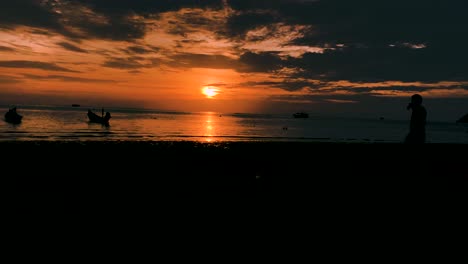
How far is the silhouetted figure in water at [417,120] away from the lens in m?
12.1

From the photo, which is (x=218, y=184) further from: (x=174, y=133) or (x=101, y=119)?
(x=101, y=119)

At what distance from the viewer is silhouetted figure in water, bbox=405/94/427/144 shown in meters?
12.1

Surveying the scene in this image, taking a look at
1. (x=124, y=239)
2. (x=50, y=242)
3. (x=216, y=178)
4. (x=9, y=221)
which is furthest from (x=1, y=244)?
(x=216, y=178)

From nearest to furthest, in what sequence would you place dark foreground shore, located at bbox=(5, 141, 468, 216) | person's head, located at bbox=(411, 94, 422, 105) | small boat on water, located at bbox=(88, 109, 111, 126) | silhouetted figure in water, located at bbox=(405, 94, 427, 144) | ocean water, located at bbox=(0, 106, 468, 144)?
dark foreground shore, located at bbox=(5, 141, 468, 216)
person's head, located at bbox=(411, 94, 422, 105)
silhouetted figure in water, located at bbox=(405, 94, 427, 144)
ocean water, located at bbox=(0, 106, 468, 144)
small boat on water, located at bbox=(88, 109, 111, 126)

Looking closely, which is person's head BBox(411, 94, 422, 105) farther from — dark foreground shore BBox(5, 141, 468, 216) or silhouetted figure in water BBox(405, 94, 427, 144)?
dark foreground shore BBox(5, 141, 468, 216)

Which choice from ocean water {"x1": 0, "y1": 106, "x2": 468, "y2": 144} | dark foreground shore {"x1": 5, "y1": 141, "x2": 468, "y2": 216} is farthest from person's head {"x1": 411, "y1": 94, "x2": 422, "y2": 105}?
ocean water {"x1": 0, "y1": 106, "x2": 468, "y2": 144}

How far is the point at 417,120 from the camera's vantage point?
12156mm

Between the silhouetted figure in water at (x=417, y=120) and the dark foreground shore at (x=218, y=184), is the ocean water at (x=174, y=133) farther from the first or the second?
the silhouetted figure in water at (x=417, y=120)

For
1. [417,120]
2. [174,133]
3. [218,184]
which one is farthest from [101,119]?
[417,120]

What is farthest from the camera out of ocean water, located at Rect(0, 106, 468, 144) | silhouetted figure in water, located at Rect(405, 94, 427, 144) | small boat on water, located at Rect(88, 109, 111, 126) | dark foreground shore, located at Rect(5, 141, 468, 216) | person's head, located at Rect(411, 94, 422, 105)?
small boat on water, located at Rect(88, 109, 111, 126)

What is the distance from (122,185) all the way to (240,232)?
4958 millimetres

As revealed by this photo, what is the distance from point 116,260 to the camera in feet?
14.0

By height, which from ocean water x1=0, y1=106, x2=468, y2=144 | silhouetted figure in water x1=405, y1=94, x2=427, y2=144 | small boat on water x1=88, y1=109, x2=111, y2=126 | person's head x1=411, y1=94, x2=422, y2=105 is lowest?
ocean water x1=0, y1=106, x2=468, y2=144

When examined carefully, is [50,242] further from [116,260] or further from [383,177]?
[383,177]
